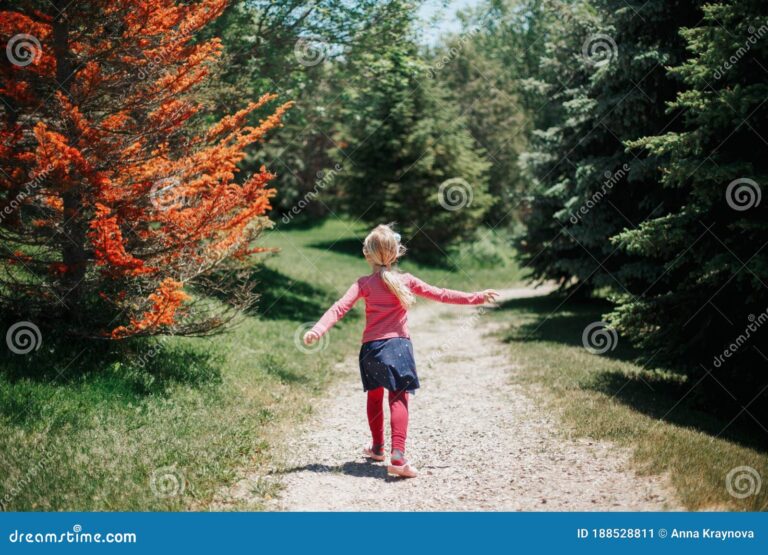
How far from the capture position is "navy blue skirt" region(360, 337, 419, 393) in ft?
19.4

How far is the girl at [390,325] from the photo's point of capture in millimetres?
5918

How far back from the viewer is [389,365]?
591 cm

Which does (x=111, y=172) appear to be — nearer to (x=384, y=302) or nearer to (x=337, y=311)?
(x=337, y=311)

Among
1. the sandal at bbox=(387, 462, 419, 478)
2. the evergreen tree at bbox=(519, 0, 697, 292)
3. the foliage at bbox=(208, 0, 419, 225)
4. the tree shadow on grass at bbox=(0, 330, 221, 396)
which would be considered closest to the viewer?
the sandal at bbox=(387, 462, 419, 478)

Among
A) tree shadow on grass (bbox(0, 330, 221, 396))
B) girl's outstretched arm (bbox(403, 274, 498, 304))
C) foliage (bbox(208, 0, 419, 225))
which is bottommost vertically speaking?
tree shadow on grass (bbox(0, 330, 221, 396))

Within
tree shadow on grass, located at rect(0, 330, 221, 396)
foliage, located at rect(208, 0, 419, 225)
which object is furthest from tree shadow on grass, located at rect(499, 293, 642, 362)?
tree shadow on grass, located at rect(0, 330, 221, 396)

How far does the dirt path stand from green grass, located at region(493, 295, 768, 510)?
261 millimetres

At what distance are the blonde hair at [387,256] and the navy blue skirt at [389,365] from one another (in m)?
0.41

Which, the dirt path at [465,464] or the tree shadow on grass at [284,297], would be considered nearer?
the dirt path at [465,464]

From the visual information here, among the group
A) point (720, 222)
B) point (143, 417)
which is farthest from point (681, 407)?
point (143, 417)

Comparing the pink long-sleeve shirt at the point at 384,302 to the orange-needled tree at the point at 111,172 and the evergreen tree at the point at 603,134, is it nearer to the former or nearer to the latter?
the orange-needled tree at the point at 111,172

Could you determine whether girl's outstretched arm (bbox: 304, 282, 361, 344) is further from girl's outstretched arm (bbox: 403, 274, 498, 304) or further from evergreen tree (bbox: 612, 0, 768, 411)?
evergreen tree (bbox: 612, 0, 768, 411)

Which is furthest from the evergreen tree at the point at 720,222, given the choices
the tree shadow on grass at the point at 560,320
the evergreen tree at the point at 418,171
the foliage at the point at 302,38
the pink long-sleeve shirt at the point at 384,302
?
the evergreen tree at the point at 418,171

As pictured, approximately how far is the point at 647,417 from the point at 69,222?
739cm
